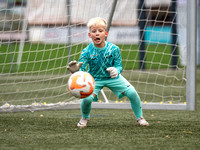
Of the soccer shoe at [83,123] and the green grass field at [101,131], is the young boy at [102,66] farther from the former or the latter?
the green grass field at [101,131]

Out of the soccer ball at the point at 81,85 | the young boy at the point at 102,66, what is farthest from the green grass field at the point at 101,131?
the soccer ball at the point at 81,85

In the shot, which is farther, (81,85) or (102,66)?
(102,66)

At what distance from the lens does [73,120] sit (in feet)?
15.6

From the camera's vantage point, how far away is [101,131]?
3951 millimetres

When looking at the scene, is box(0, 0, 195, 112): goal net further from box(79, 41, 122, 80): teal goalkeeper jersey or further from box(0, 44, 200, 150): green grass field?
box(79, 41, 122, 80): teal goalkeeper jersey

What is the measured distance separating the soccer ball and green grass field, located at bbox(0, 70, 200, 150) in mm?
352

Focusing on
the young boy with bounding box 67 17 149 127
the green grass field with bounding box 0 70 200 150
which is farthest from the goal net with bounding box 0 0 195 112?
the young boy with bounding box 67 17 149 127

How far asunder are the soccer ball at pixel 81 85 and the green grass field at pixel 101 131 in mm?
352

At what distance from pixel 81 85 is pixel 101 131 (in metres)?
0.46

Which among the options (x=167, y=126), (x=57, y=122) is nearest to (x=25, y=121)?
(x=57, y=122)

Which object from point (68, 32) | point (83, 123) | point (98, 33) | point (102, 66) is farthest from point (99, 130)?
point (68, 32)

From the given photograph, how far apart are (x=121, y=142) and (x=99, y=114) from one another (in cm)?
190

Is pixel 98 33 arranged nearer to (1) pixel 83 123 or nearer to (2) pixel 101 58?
(2) pixel 101 58

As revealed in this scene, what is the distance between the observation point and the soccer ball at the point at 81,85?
3877 mm
